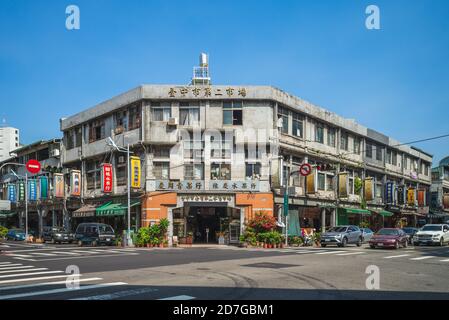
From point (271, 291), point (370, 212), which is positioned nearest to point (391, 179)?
point (370, 212)

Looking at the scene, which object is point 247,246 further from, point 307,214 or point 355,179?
point 355,179

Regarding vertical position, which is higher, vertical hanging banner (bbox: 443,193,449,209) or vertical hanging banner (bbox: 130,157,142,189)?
vertical hanging banner (bbox: 130,157,142,189)

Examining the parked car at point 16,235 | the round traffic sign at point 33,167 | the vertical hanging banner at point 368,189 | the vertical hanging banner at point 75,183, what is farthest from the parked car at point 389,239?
the parked car at point 16,235

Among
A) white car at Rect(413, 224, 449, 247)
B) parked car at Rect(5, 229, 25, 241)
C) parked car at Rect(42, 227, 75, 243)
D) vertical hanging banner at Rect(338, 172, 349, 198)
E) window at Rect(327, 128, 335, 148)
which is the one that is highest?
window at Rect(327, 128, 335, 148)

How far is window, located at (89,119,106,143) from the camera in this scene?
41.2 metres

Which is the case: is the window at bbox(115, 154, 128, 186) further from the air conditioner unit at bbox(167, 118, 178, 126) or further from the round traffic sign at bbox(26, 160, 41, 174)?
the round traffic sign at bbox(26, 160, 41, 174)

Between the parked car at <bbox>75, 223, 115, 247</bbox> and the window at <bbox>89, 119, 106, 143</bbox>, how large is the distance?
34.0 feet

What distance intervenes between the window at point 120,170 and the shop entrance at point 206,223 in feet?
19.0

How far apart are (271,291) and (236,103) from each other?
2615 cm

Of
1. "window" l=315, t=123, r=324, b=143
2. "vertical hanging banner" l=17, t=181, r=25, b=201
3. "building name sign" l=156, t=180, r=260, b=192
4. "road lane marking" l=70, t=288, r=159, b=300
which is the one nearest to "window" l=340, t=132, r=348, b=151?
"window" l=315, t=123, r=324, b=143

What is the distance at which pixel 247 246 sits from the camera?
1258 inches

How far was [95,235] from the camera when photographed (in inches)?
1294

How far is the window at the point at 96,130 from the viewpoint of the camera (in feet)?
135

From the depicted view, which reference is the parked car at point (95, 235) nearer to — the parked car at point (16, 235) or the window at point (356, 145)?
the parked car at point (16, 235)
